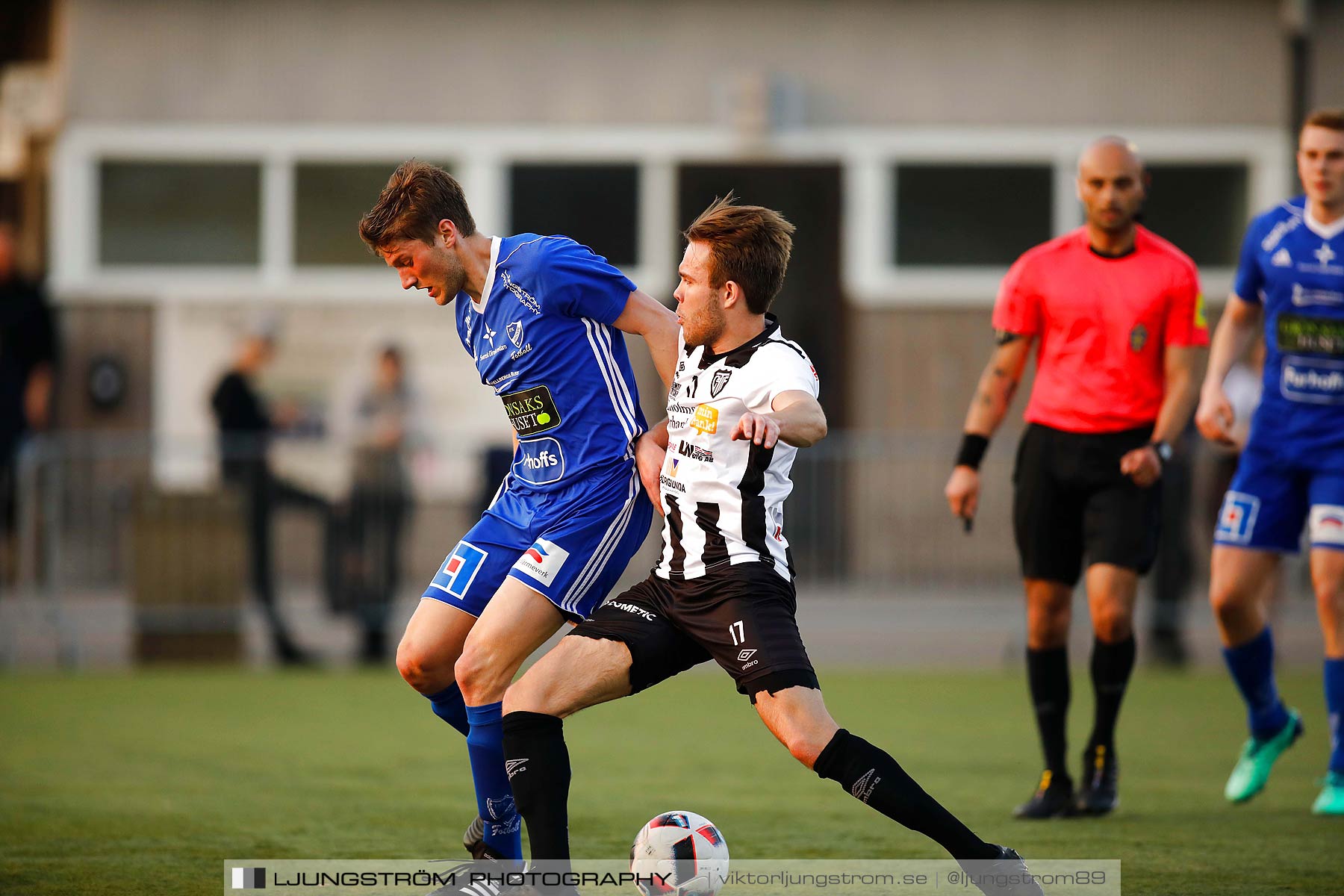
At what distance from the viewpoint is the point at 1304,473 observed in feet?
20.6

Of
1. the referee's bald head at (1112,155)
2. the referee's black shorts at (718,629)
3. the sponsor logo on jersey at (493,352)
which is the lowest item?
the referee's black shorts at (718,629)

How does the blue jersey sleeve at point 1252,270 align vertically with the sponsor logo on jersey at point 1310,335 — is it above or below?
above

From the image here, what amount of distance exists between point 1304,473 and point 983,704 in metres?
3.82

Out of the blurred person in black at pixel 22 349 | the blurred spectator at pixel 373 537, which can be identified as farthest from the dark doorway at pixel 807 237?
the blurred person in black at pixel 22 349

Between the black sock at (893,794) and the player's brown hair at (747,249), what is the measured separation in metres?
1.19

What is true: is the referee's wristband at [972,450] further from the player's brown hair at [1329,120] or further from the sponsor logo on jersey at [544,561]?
the sponsor logo on jersey at [544,561]

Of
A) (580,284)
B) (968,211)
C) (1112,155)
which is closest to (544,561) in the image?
(580,284)

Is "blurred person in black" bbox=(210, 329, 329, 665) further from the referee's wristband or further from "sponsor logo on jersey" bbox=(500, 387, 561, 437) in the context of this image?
"sponsor logo on jersey" bbox=(500, 387, 561, 437)

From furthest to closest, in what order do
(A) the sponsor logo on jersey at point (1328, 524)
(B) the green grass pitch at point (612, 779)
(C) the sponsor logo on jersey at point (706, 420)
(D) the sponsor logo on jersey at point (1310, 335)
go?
(D) the sponsor logo on jersey at point (1310, 335)
(A) the sponsor logo on jersey at point (1328, 524)
(B) the green grass pitch at point (612, 779)
(C) the sponsor logo on jersey at point (706, 420)

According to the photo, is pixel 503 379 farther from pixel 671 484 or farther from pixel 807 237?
pixel 807 237

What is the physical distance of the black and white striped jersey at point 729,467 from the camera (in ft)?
14.4

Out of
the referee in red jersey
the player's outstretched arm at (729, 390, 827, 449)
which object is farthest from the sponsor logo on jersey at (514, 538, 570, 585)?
the referee in red jersey

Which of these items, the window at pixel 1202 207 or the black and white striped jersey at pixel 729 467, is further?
the window at pixel 1202 207

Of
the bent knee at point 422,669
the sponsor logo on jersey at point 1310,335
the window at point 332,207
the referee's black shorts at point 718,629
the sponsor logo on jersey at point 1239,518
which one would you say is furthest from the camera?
the window at point 332,207
